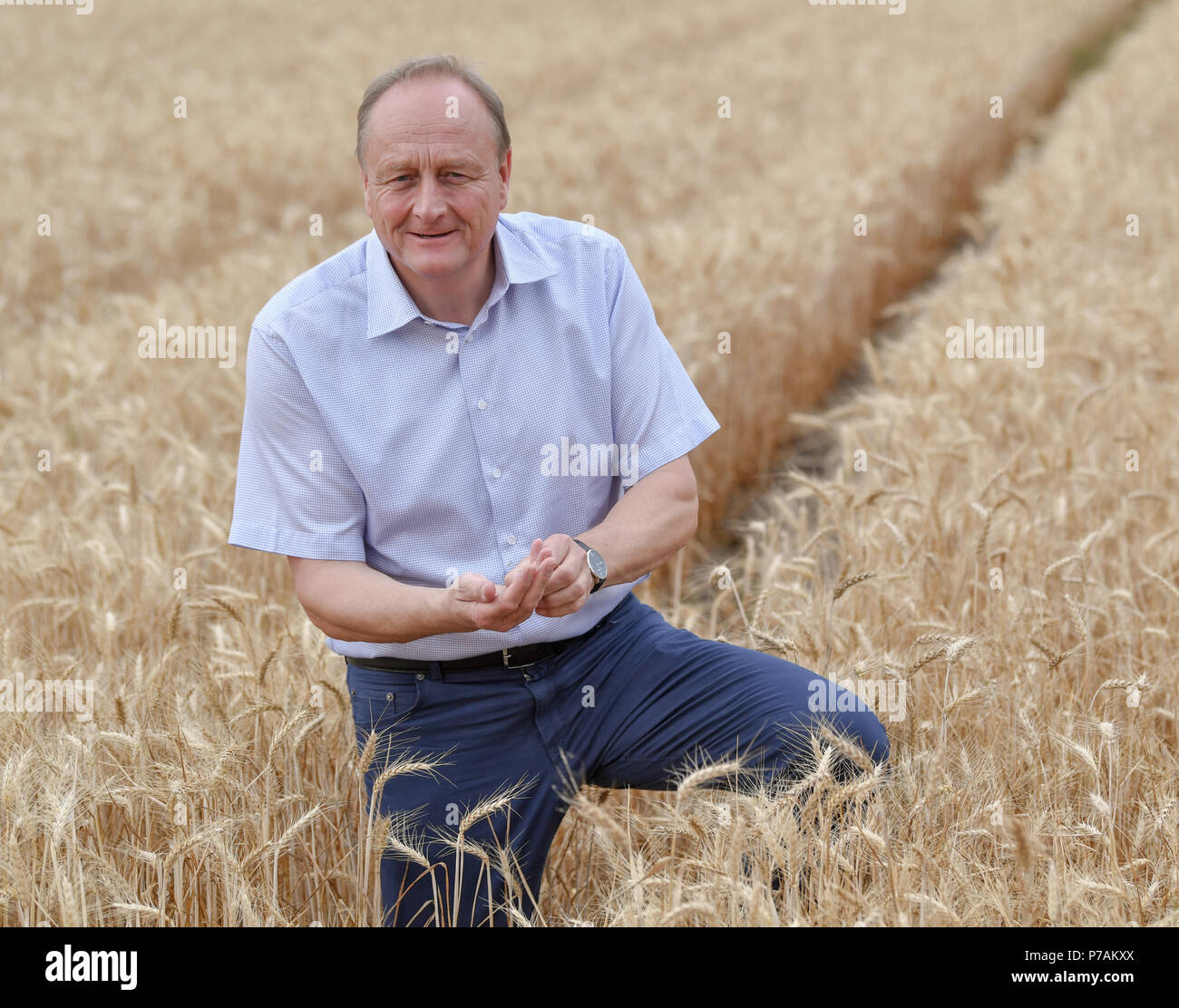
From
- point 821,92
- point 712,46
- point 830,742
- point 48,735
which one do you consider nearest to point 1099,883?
point 830,742

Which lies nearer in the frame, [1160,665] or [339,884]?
[339,884]

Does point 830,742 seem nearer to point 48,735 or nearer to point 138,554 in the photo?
point 48,735

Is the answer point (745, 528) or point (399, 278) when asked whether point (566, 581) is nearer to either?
point (399, 278)

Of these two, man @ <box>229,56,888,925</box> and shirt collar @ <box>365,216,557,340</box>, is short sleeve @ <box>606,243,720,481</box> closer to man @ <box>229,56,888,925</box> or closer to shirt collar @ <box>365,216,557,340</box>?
man @ <box>229,56,888,925</box>

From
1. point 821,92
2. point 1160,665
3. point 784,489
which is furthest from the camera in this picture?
point 821,92

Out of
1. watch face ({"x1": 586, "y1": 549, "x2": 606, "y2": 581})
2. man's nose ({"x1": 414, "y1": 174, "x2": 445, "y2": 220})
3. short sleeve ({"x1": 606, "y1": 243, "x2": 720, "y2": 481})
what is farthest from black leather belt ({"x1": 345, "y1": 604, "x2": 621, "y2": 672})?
man's nose ({"x1": 414, "y1": 174, "x2": 445, "y2": 220})

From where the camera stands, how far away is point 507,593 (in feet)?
5.66

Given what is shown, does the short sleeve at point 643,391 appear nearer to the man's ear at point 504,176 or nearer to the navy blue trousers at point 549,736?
the man's ear at point 504,176

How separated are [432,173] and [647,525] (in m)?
0.70

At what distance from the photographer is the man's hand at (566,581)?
70.7 inches

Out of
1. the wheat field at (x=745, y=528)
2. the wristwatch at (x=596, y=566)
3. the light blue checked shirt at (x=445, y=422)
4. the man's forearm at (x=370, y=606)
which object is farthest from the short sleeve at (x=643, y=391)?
the man's forearm at (x=370, y=606)

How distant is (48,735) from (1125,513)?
2549mm

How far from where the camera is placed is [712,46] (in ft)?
54.0

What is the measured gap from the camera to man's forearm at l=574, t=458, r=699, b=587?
195 cm
